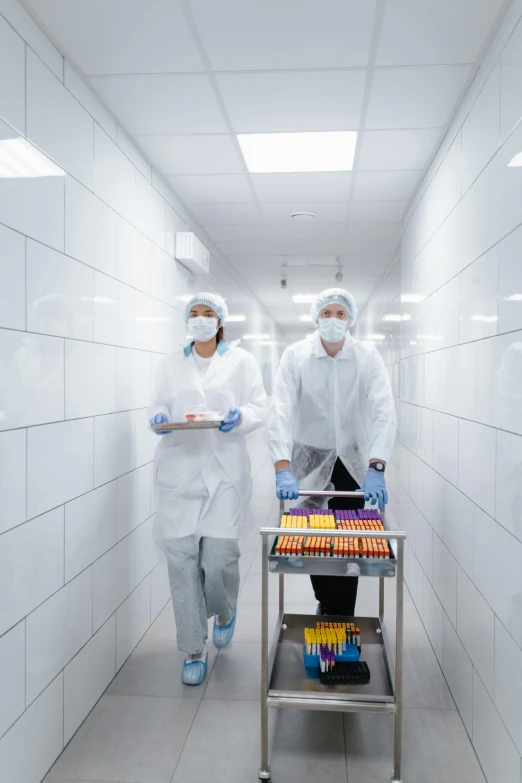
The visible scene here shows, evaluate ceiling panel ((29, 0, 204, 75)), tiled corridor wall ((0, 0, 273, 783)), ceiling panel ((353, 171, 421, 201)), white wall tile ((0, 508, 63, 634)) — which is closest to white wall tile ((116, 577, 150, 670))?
tiled corridor wall ((0, 0, 273, 783))

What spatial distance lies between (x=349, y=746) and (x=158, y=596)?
4.64ft

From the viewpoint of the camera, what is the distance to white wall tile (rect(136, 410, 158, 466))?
276cm

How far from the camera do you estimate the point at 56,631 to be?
1.87 m

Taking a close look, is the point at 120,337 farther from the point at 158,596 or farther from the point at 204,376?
the point at 158,596

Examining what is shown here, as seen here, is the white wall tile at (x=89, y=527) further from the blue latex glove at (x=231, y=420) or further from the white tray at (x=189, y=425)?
the blue latex glove at (x=231, y=420)

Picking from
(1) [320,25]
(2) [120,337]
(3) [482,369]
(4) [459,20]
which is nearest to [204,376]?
(2) [120,337]

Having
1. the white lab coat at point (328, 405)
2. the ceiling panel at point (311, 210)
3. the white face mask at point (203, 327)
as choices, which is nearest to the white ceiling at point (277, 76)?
the ceiling panel at point (311, 210)

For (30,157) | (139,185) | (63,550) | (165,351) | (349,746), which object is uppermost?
(139,185)

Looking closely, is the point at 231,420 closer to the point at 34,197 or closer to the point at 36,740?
the point at 34,197

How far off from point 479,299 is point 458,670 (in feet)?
4.40

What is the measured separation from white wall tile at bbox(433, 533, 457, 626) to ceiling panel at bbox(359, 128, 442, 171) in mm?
1771

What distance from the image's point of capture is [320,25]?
5.90ft

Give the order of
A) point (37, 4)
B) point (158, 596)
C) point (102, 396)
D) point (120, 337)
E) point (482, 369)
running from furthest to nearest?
point (158, 596) → point (120, 337) → point (102, 396) → point (482, 369) → point (37, 4)

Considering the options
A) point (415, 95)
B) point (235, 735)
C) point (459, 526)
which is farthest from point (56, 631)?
point (415, 95)
